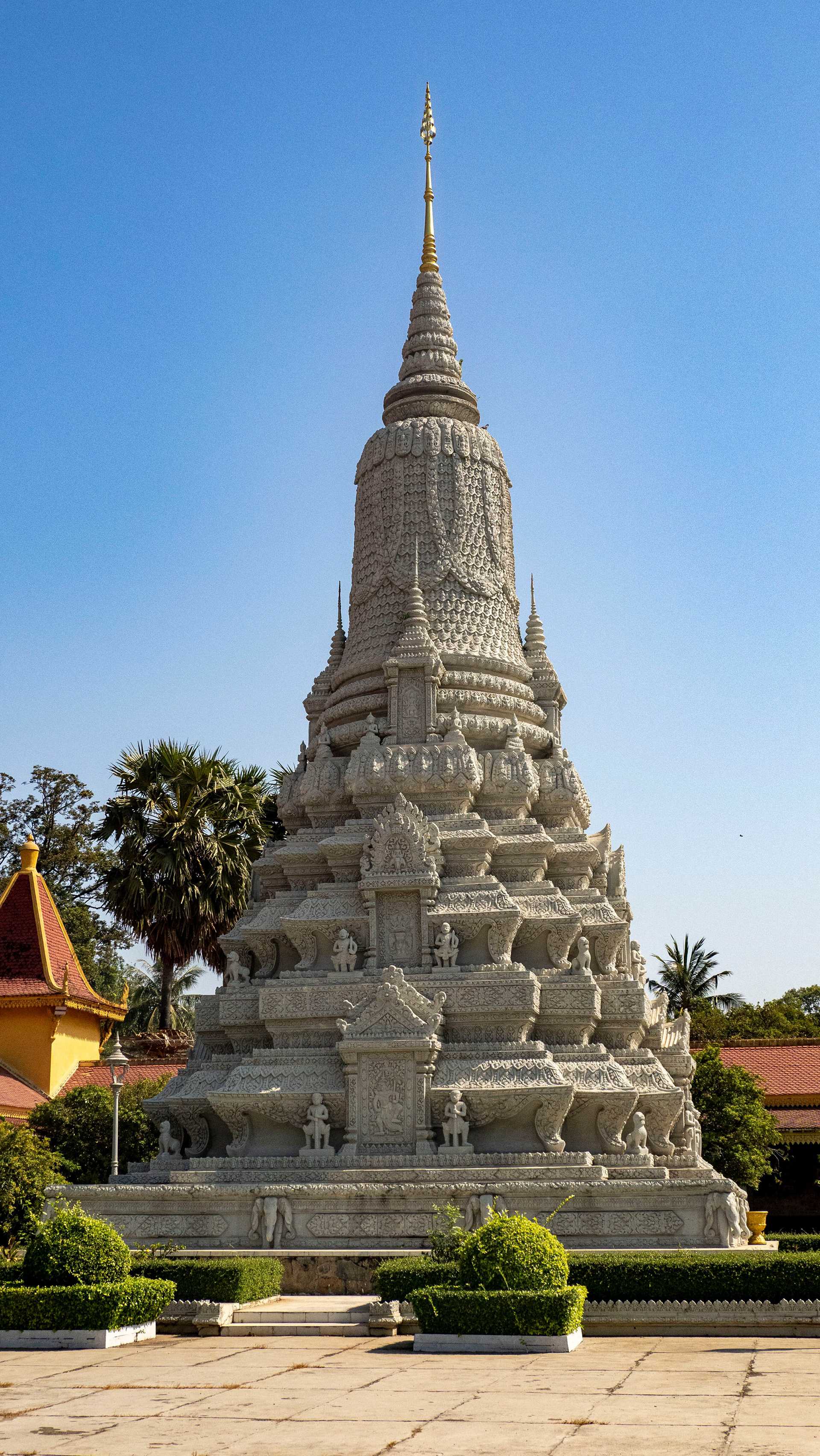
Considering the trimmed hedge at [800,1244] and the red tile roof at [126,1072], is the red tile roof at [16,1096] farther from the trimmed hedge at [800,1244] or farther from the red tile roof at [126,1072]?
the trimmed hedge at [800,1244]

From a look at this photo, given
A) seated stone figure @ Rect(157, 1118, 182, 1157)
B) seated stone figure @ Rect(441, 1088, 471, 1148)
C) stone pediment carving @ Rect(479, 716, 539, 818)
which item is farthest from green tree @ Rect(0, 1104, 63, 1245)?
stone pediment carving @ Rect(479, 716, 539, 818)

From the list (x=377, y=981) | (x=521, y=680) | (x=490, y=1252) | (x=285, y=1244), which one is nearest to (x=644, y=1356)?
(x=490, y=1252)

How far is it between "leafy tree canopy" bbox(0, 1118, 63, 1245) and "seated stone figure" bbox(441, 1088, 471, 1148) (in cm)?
797

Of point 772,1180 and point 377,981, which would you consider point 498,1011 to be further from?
point 772,1180

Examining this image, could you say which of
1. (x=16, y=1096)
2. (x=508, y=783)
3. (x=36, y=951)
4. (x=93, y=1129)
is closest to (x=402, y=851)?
(x=508, y=783)

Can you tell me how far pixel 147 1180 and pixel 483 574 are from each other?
13.5 m


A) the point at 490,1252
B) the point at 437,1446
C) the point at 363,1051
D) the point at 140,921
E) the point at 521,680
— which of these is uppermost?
the point at 521,680

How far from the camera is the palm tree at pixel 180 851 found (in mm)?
36625

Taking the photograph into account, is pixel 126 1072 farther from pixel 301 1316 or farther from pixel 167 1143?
pixel 301 1316

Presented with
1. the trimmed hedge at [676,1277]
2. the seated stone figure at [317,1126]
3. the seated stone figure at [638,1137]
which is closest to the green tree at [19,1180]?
the seated stone figure at [317,1126]

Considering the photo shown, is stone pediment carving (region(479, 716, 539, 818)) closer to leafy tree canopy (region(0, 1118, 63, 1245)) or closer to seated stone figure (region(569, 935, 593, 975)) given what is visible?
seated stone figure (region(569, 935, 593, 975))

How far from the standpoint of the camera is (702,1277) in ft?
57.7

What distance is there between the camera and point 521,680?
3003cm

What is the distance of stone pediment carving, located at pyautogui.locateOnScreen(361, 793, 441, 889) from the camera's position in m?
Result: 25.3
